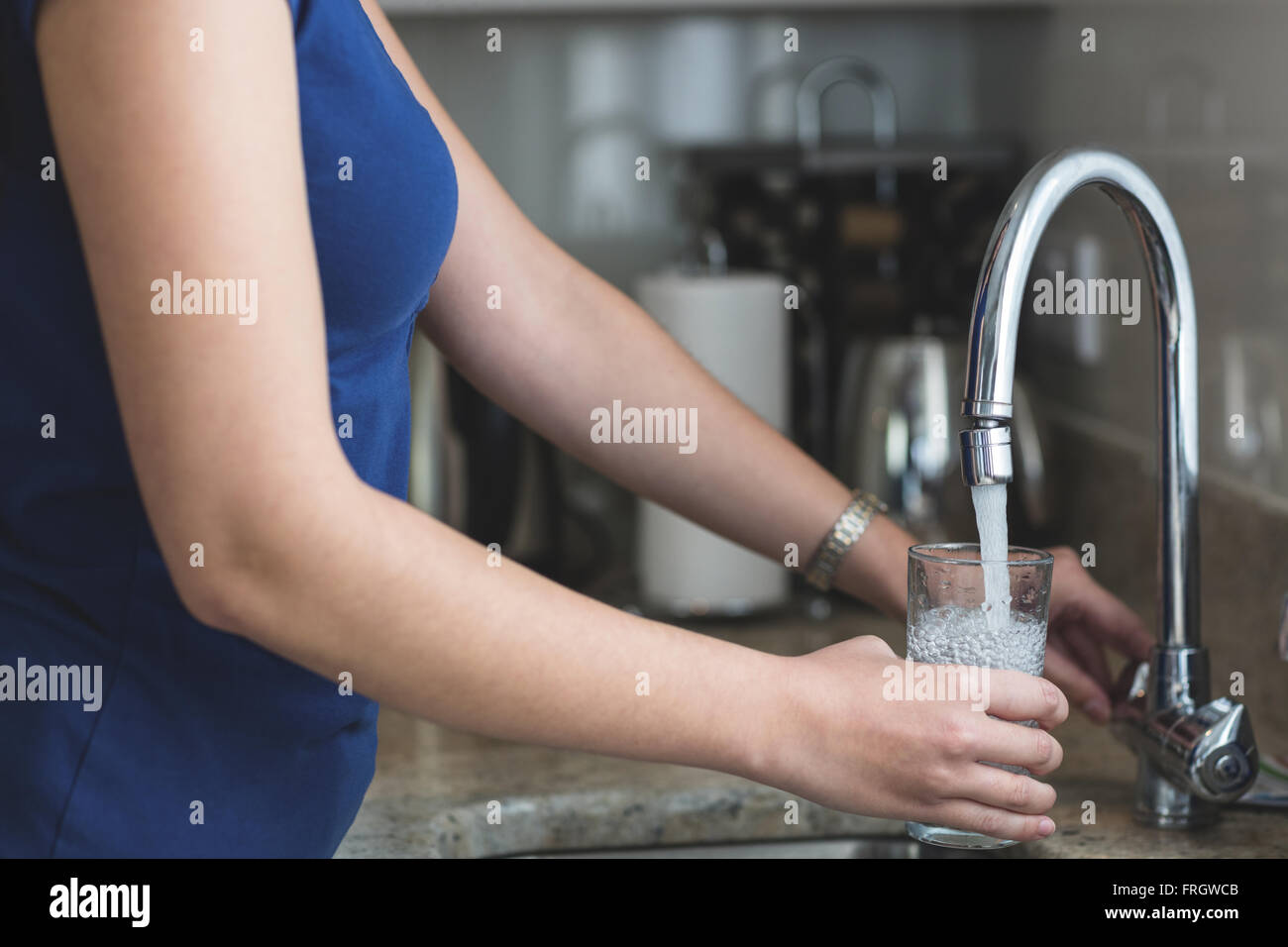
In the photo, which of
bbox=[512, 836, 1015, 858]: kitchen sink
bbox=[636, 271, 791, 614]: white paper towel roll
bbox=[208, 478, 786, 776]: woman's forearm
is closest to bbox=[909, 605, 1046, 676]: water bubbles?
bbox=[208, 478, 786, 776]: woman's forearm

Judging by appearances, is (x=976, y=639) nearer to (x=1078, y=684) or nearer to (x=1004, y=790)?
(x=1004, y=790)

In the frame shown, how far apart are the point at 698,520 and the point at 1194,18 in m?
0.62

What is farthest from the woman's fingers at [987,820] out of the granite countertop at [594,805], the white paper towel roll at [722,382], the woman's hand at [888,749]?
the white paper towel roll at [722,382]

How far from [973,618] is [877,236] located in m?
0.88

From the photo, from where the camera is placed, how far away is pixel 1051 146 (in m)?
1.45

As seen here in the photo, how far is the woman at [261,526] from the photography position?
40 cm

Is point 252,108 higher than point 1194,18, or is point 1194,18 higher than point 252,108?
point 1194,18

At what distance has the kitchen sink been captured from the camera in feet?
2.93

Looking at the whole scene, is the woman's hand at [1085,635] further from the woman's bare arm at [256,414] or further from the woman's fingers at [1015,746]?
the woman's bare arm at [256,414]

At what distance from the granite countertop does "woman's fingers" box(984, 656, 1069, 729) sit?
250mm

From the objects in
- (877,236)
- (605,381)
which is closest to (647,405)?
(605,381)
